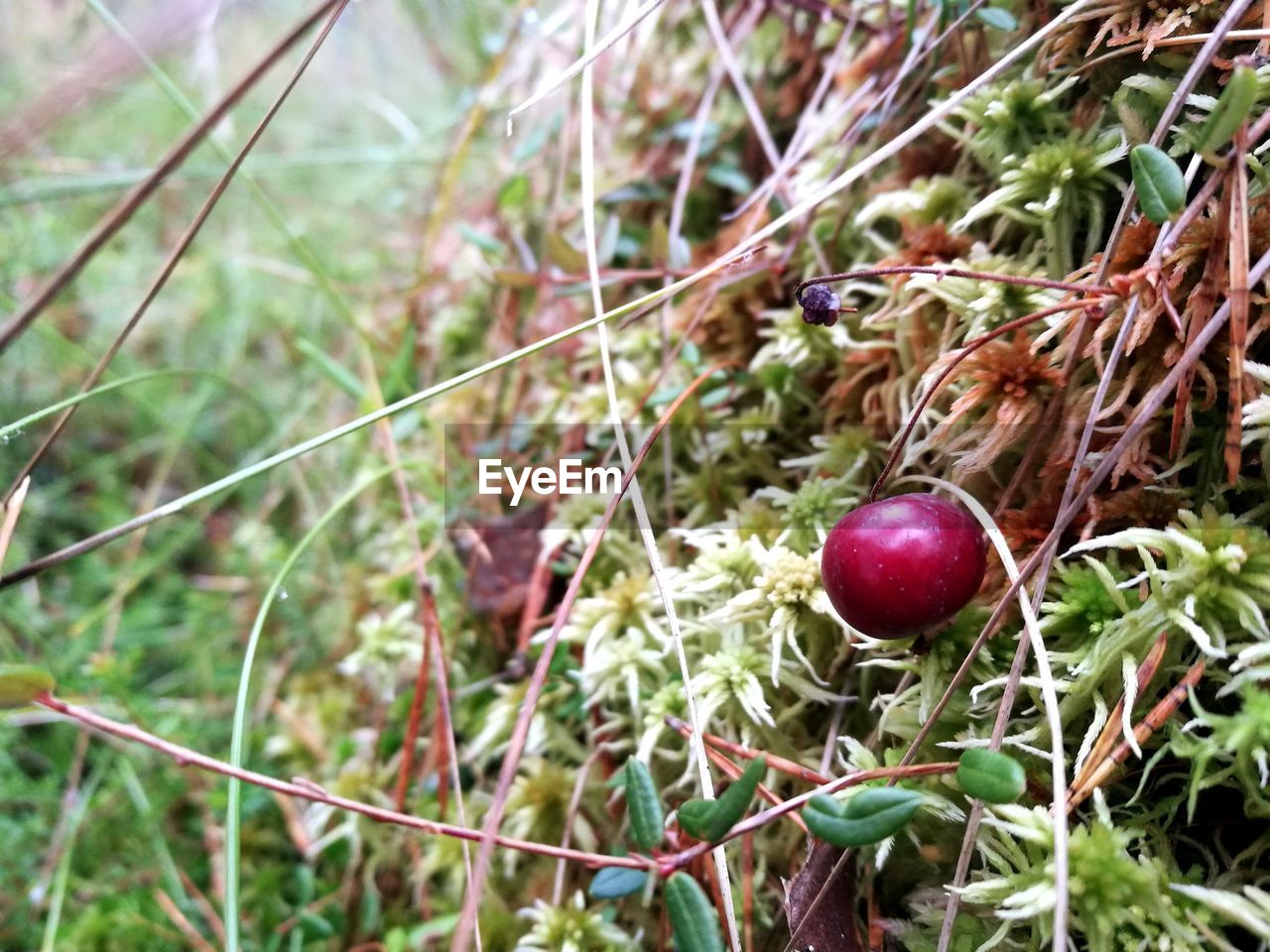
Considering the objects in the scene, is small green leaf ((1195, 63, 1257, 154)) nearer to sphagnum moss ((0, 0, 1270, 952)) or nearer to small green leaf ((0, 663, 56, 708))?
sphagnum moss ((0, 0, 1270, 952))

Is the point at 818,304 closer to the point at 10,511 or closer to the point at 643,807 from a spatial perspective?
the point at 643,807

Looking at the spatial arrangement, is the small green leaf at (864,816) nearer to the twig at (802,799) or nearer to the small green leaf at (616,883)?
the twig at (802,799)

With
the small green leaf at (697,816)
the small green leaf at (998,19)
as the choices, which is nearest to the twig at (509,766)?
the small green leaf at (697,816)

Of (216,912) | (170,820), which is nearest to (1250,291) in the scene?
(216,912)

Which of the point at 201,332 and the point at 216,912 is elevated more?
the point at 201,332

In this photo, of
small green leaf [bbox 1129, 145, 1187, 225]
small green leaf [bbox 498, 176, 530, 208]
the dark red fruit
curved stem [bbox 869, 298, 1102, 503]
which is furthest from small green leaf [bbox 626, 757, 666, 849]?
Result: small green leaf [bbox 498, 176, 530, 208]

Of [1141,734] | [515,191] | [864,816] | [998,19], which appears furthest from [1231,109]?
[515,191]

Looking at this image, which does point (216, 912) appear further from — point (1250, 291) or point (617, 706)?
point (1250, 291)
